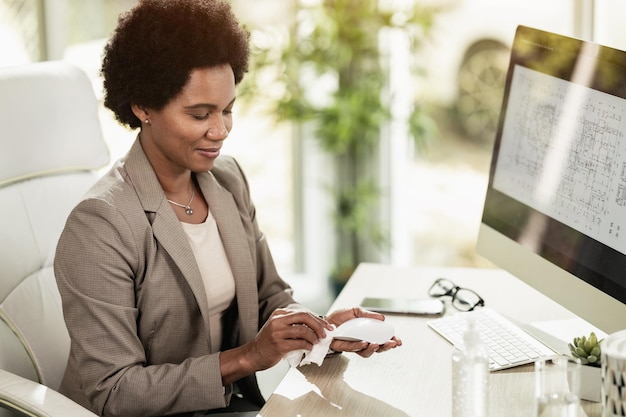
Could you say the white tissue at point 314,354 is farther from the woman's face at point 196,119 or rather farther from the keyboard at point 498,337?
the woman's face at point 196,119

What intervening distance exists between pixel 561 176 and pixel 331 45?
70.0 inches

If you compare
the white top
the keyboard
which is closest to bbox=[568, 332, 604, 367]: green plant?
the keyboard

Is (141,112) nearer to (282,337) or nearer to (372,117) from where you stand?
(282,337)

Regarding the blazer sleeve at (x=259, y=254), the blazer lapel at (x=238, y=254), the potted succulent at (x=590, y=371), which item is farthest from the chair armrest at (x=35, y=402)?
the potted succulent at (x=590, y=371)

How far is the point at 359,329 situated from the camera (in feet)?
4.72

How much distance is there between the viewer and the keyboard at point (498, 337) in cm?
144

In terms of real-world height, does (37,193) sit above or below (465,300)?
above

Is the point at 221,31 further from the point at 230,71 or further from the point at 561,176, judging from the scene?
the point at 561,176

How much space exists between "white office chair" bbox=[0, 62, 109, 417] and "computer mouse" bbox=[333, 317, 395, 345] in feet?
2.04

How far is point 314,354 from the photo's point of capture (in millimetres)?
1409

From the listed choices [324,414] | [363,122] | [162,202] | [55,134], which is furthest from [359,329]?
[363,122]

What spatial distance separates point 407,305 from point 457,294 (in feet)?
0.46

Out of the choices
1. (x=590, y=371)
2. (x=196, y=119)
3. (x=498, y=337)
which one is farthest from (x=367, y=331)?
(x=196, y=119)

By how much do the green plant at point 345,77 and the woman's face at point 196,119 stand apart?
1613 mm
